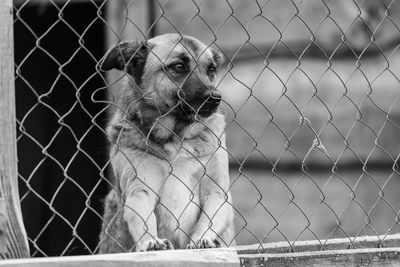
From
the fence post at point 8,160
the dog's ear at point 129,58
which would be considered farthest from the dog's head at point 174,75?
the fence post at point 8,160

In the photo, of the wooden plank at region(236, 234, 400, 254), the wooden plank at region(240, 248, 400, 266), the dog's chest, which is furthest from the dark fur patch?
the wooden plank at region(240, 248, 400, 266)

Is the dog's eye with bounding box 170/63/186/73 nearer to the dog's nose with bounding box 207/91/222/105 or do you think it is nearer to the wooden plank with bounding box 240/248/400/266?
the dog's nose with bounding box 207/91/222/105

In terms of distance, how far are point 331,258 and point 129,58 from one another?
5.87ft

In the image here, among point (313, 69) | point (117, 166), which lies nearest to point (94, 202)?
point (313, 69)

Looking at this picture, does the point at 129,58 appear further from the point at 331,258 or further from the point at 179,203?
the point at 331,258

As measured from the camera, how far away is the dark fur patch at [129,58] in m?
4.41

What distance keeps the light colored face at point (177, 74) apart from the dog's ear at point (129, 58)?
41 millimetres

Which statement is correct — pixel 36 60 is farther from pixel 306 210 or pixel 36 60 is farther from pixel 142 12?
pixel 306 210

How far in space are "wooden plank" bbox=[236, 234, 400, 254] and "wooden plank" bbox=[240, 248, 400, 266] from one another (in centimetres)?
21

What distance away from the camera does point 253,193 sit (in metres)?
6.69

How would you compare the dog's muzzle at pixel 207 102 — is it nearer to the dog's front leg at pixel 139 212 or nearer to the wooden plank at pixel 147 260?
the dog's front leg at pixel 139 212

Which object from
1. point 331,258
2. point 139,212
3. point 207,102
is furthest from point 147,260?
point 207,102

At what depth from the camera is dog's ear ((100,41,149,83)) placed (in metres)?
4.41

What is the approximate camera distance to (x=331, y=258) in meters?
3.42
